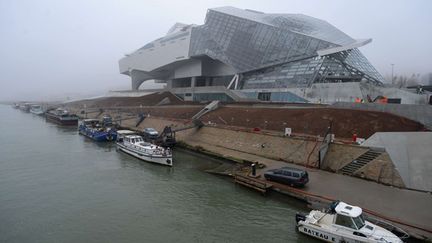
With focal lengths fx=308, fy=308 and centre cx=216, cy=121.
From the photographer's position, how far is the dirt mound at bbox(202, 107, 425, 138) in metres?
33.2

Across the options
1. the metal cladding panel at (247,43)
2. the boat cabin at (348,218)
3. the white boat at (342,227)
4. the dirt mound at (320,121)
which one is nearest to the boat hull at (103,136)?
the dirt mound at (320,121)

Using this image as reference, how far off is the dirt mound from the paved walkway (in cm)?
924

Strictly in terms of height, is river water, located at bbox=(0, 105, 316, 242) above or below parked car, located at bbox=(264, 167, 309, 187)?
below

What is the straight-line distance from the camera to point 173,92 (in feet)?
322

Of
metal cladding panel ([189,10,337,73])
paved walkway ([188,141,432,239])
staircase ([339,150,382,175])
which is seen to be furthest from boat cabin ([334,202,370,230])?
metal cladding panel ([189,10,337,73])

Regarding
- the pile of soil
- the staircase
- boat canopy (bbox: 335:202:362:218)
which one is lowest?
boat canopy (bbox: 335:202:362:218)

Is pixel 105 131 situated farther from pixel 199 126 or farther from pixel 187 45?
pixel 187 45

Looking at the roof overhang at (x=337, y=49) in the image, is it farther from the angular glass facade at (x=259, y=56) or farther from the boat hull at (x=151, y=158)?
the boat hull at (x=151, y=158)

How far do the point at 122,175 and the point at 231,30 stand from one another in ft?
209

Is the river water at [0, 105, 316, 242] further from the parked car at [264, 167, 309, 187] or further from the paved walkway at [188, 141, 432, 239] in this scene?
the paved walkway at [188, 141, 432, 239]

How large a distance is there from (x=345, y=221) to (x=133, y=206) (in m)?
15.1

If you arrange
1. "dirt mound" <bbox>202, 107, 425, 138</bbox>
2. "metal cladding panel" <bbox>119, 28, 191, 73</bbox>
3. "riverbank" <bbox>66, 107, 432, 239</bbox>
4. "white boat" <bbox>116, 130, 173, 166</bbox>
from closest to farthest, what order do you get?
"riverbank" <bbox>66, 107, 432, 239</bbox> → "dirt mound" <bbox>202, 107, 425, 138</bbox> → "white boat" <bbox>116, 130, 173, 166</bbox> → "metal cladding panel" <bbox>119, 28, 191, 73</bbox>

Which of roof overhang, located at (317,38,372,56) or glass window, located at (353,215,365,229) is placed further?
roof overhang, located at (317,38,372,56)

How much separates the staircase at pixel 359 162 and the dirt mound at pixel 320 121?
524cm
